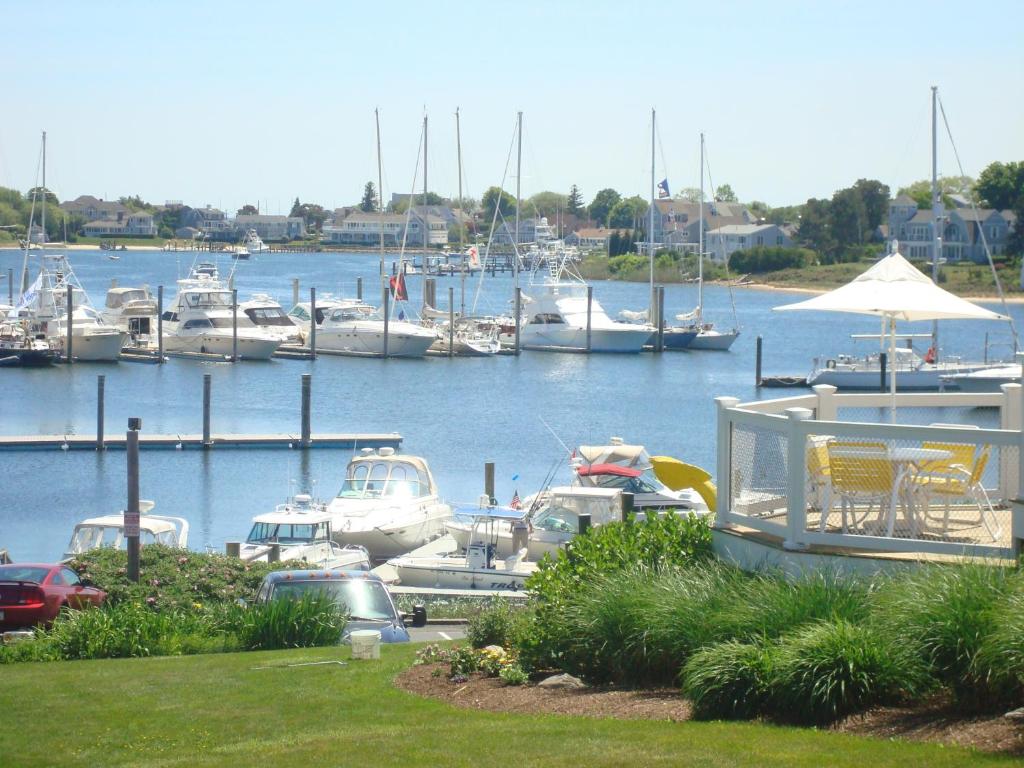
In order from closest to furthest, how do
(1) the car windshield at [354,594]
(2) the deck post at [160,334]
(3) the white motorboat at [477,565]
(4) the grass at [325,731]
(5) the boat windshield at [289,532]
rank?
(4) the grass at [325,731] → (1) the car windshield at [354,594] → (3) the white motorboat at [477,565] → (5) the boat windshield at [289,532] → (2) the deck post at [160,334]

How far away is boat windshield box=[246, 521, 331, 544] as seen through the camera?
2892 centimetres

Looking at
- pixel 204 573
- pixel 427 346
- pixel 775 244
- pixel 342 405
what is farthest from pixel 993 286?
pixel 204 573

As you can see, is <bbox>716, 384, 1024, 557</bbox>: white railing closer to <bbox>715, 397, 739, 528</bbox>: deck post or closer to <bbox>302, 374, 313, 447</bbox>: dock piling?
<bbox>715, 397, 739, 528</bbox>: deck post

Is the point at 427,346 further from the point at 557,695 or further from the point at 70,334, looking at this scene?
the point at 557,695

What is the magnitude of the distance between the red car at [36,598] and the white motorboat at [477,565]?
909 cm

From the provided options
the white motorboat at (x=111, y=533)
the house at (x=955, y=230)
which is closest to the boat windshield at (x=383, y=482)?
the white motorboat at (x=111, y=533)

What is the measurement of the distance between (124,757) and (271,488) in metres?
31.2

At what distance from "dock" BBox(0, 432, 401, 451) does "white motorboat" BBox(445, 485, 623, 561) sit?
17.1m

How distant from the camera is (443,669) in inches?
498

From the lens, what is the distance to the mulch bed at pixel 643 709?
29.8 ft

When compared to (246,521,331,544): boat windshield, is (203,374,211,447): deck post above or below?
above

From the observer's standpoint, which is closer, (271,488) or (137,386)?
(271,488)

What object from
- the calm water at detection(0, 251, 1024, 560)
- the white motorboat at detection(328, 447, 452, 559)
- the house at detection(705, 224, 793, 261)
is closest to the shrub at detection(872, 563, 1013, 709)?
the white motorboat at detection(328, 447, 452, 559)

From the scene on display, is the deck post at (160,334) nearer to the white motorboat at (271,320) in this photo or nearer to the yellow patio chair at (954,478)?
A: the white motorboat at (271,320)
